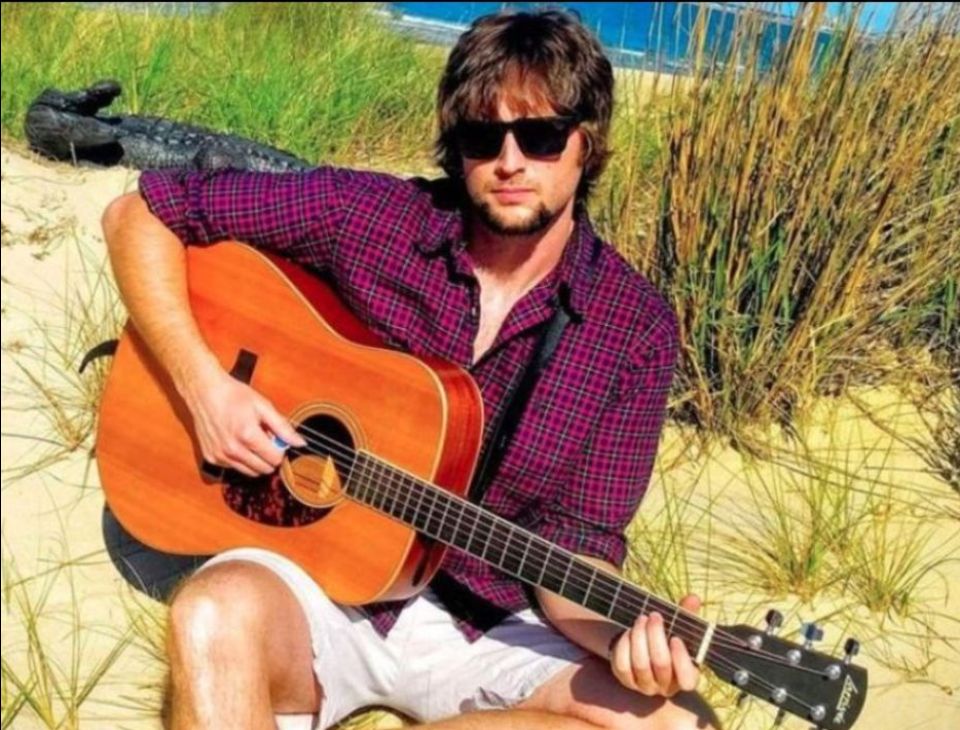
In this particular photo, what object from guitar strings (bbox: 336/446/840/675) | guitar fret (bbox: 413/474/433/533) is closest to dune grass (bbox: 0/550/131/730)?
guitar fret (bbox: 413/474/433/533)

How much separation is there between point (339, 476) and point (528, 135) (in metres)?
0.77

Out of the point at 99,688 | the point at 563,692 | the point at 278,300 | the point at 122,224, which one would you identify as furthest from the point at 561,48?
the point at 99,688

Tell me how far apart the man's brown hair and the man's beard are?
0.18 m

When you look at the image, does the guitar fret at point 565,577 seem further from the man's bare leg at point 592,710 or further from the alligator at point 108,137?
the alligator at point 108,137

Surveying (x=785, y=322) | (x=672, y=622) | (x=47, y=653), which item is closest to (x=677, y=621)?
(x=672, y=622)

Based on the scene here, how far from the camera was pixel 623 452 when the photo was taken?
269 cm

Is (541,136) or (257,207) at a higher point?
(541,136)

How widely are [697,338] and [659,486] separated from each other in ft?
1.39

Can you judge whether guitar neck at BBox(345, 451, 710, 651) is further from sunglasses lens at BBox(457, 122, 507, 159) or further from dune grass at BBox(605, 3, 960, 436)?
dune grass at BBox(605, 3, 960, 436)

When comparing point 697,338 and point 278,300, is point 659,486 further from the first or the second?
point 278,300

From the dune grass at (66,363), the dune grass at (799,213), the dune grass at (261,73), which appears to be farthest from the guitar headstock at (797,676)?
the dune grass at (261,73)

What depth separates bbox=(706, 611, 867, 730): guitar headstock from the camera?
2176mm

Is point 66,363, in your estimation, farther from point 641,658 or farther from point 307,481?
point 641,658

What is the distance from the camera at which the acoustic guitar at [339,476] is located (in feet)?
7.54
